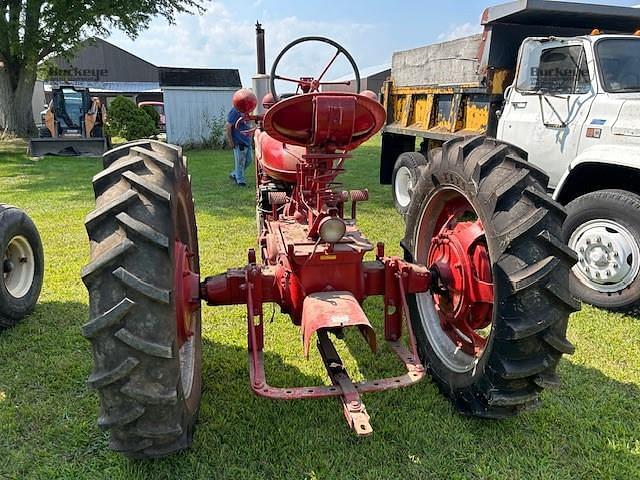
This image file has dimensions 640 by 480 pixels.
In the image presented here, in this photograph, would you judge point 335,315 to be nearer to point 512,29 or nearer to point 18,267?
point 18,267

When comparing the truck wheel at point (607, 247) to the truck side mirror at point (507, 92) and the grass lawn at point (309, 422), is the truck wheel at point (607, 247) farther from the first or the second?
the truck side mirror at point (507, 92)

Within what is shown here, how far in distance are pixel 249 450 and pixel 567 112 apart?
14.3 ft

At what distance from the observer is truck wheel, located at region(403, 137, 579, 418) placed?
2.28 m

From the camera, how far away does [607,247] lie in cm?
423

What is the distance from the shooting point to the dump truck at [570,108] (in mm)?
4230

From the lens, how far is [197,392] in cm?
265

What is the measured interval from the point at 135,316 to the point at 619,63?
5.02 metres

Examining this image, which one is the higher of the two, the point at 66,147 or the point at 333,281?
the point at 333,281

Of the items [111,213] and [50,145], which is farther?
[50,145]

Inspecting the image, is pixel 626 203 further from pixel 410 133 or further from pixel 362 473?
pixel 410 133

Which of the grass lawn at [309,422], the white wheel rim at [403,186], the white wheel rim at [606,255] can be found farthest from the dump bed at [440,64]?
the grass lawn at [309,422]

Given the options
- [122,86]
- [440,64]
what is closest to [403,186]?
[440,64]

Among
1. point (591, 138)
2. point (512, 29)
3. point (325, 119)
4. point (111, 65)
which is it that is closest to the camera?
point (325, 119)

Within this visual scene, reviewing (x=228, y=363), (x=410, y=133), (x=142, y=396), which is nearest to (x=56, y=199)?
(x=410, y=133)
